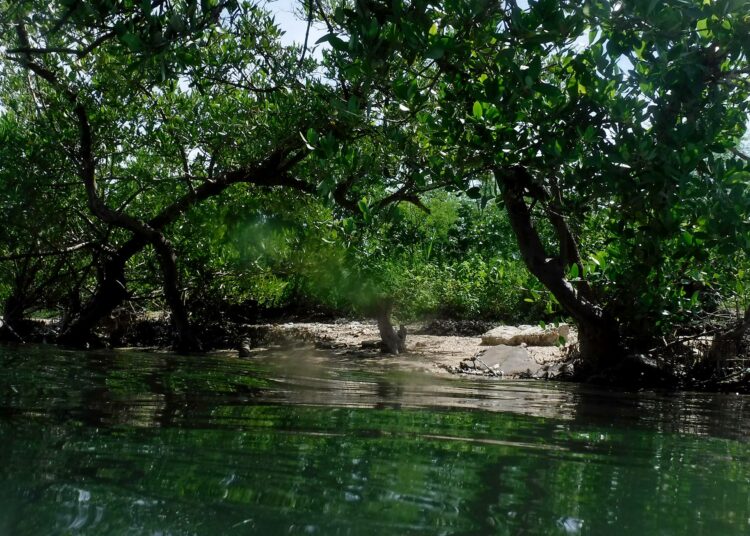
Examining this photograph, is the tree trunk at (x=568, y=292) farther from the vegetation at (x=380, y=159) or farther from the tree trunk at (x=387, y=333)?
the tree trunk at (x=387, y=333)

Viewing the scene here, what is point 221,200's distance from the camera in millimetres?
10523

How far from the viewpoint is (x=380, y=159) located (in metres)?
7.50

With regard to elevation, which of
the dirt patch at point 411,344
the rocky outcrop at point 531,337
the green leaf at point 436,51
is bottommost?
the dirt patch at point 411,344

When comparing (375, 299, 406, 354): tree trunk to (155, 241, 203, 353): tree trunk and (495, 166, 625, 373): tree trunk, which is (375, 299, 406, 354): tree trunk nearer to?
(155, 241, 203, 353): tree trunk

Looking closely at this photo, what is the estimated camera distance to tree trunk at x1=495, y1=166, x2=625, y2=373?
23.5 ft

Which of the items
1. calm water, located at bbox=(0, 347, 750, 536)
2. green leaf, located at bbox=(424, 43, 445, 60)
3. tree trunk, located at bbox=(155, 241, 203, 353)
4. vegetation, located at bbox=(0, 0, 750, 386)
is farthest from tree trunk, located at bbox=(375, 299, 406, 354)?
green leaf, located at bbox=(424, 43, 445, 60)

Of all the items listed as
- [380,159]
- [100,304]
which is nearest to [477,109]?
[380,159]

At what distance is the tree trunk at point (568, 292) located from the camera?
7.16 meters

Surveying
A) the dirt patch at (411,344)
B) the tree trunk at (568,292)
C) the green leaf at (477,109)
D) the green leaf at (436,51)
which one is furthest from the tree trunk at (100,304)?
the green leaf at (436,51)

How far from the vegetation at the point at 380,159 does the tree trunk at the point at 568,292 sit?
0.03m

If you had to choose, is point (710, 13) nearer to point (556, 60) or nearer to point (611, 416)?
point (611, 416)

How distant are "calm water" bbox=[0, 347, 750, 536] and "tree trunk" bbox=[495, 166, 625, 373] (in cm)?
247

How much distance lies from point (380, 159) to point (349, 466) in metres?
5.38

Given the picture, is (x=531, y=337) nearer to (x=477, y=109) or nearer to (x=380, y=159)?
(x=380, y=159)
